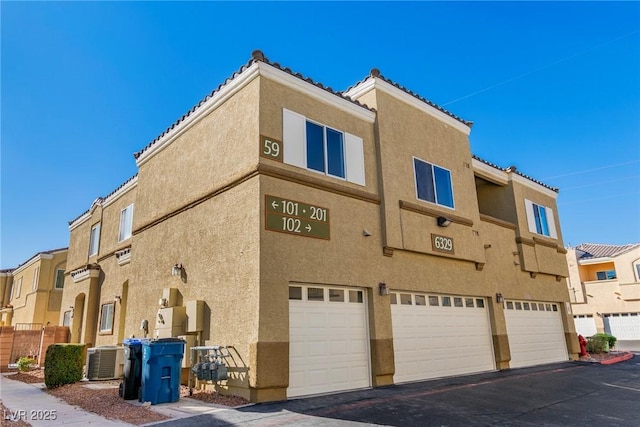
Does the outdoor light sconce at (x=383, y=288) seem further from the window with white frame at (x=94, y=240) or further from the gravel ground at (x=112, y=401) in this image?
the window with white frame at (x=94, y=240)

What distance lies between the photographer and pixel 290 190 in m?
10.0

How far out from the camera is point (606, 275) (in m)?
40.3

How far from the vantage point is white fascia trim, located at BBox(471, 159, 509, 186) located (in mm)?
17047

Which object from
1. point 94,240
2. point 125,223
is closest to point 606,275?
point 125,223

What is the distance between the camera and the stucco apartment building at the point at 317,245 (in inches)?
371

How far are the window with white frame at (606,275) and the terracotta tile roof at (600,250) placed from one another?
1.63 m

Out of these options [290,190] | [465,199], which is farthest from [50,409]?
[465,199]

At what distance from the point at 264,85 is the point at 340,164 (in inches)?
113

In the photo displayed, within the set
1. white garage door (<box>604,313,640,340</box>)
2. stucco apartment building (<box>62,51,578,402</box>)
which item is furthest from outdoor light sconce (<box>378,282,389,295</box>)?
white garage door (<box>604,313,640,340</box>)

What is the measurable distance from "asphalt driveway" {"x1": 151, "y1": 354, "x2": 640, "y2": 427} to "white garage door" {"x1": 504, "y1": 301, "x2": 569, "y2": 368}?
Answer: 3.98 m

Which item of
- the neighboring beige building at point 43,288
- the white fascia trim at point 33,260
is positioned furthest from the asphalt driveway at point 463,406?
the white fascia trim at point 33,260

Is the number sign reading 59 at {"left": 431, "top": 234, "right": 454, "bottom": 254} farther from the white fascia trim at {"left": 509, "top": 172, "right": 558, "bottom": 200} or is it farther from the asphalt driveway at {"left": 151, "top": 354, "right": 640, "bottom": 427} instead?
the white fascia trim at {"left": 509, "top": 172, "right": 558, "bottom": 200}

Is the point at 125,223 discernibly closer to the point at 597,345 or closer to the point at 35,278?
the point at 35,278

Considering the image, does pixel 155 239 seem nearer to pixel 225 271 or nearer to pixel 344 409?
pixel 225 271
